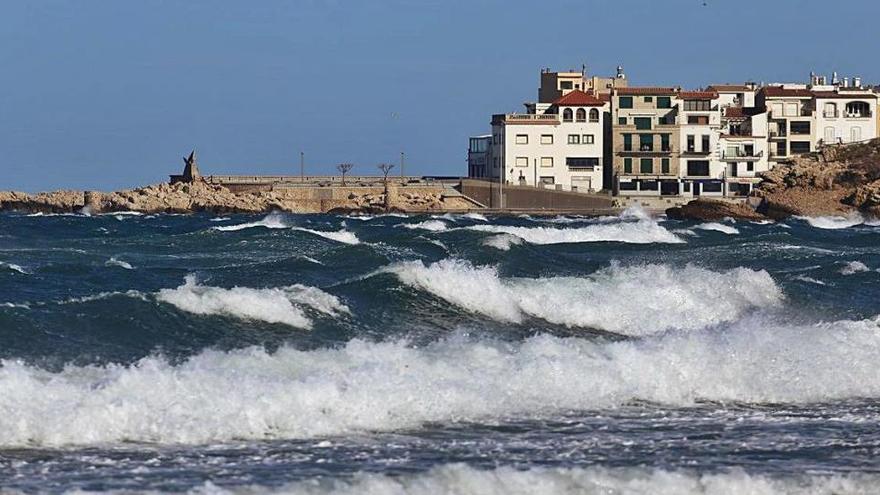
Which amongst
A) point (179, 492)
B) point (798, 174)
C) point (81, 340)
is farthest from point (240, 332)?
point (798, 174)

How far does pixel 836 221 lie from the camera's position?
70062 millimetres

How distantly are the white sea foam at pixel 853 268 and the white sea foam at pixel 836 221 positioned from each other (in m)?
29.2

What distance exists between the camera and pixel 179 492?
12.0 m

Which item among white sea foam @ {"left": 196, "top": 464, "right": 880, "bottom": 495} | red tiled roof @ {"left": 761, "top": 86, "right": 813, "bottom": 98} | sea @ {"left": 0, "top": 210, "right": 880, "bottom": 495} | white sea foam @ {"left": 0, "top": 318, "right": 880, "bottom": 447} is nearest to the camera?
white sea foam @ {"left": 196, "top": 464, "right": 880, "bottom": 495}

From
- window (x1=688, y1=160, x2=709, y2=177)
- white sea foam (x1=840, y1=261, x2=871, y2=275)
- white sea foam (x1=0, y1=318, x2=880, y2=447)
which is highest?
window (x1=688, y1=160, x2=709, y2=177)

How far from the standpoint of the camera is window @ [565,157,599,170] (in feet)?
294

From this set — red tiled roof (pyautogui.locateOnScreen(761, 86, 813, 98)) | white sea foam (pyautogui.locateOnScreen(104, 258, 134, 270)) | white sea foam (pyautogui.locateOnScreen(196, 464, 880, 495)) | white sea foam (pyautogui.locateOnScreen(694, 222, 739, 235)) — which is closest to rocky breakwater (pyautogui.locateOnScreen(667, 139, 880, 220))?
red tiled roof (pyautogui.locateOnScreen(761, 86, 813, 98))

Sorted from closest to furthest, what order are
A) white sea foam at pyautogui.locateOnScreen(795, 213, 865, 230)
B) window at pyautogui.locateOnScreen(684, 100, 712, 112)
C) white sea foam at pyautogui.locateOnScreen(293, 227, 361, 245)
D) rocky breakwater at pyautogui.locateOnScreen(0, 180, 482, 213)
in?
white sea foam at pyautogui.locateOnScreen(293, 227, 361, 245) → white sea foam at pyautogui.locateOnScreen(795, 213, 865, 230) → window at pyautogui.locateOnScreen(684, 100, 712, 112) → rocky breakwater at pyautogui.locateOnScreen(0, 180, 482, 213)

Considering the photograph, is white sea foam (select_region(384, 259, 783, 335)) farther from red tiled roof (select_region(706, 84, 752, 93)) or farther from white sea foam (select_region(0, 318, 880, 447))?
red tiled roof (select_region(706, 84, 752, 93))

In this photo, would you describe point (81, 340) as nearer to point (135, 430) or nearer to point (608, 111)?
point (135, 430)

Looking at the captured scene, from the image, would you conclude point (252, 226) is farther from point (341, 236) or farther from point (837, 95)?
point (837, 95)

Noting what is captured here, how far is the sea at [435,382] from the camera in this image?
1295cm

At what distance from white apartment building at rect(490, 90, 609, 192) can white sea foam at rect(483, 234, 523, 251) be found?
5050 centimetres

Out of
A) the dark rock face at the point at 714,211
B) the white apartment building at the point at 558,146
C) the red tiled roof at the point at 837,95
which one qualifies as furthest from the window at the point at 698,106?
the dark rock face at the point at 714,211
